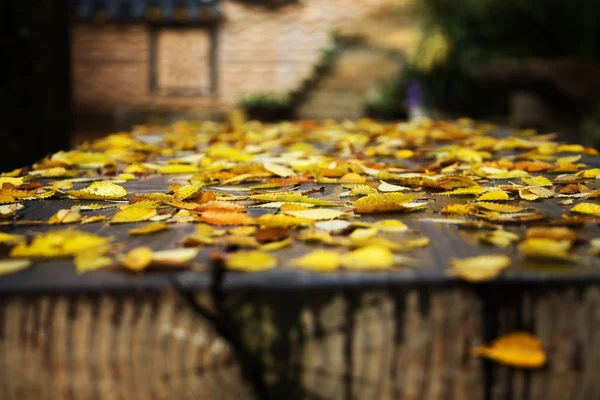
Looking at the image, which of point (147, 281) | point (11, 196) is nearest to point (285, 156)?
point (11, 196)

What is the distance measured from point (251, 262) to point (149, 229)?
0.21 meters

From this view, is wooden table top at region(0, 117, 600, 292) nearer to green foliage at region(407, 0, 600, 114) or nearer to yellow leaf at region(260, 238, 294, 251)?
yellow leaf at region(260, 238, 294, 251)

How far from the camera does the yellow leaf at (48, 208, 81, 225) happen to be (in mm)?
752

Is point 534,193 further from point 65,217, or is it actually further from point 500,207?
point 65,217

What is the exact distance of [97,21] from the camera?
9484mm

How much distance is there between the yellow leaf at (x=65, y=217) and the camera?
0.75m

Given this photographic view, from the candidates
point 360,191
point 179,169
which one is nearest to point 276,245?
point 360,191

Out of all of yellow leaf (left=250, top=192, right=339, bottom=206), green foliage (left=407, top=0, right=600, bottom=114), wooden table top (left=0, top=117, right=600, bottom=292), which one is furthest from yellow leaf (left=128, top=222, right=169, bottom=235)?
green foliage (left=407, top=0, right=600, bottom=114)

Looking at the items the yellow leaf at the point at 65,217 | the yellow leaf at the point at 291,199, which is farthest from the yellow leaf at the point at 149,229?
the yellow leaf at the point at 291,199

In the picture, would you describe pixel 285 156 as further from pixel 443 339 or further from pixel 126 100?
pixel 126 100

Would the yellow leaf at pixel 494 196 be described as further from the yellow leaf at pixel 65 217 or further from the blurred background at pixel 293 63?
the blurred background at pixel 293 63

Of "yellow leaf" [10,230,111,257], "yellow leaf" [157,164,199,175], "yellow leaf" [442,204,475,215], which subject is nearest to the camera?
"yellow leaf" [10,230,111,257]

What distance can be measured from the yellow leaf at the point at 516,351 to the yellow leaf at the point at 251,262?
0.19 m

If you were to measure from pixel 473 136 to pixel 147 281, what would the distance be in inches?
65.2
